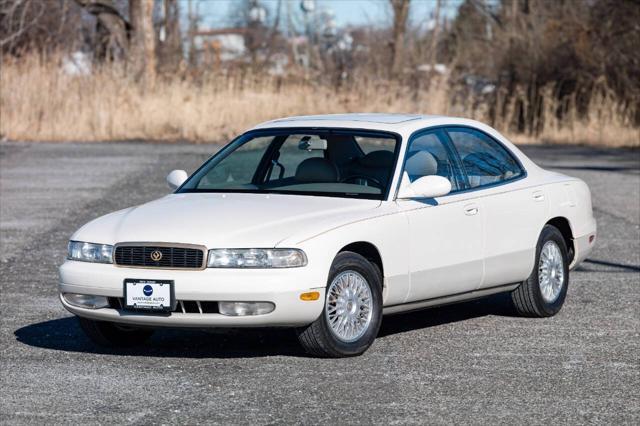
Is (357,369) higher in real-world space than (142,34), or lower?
higher

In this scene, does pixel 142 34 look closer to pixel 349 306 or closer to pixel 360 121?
pixel 360 121

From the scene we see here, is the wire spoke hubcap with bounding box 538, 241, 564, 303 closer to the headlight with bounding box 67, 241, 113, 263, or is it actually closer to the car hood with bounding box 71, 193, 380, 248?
the car hood with bounding box 71, 193, 380, 248

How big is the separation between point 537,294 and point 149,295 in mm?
2965

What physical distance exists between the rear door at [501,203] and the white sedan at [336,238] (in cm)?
1

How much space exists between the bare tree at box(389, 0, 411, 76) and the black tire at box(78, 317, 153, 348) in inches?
1144

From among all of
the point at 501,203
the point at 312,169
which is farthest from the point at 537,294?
the point at 312,169

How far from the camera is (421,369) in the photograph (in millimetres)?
7297

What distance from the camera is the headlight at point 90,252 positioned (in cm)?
745

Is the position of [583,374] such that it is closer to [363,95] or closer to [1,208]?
[1,208]

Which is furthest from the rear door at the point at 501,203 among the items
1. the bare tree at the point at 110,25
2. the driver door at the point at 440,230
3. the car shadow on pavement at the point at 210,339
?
the bare tree at the point at 110,25

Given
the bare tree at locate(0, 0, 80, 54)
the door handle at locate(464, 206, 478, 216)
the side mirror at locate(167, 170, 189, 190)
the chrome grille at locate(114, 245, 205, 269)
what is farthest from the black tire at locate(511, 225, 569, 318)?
the bare tree at locate(0, 0, 80, 54)

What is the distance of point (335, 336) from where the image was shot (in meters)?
7.42

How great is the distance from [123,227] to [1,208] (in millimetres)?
9458

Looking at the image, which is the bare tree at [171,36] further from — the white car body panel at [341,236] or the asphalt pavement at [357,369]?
the white car body panel at [341,236]
